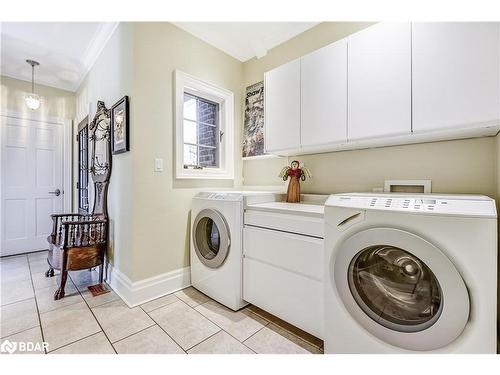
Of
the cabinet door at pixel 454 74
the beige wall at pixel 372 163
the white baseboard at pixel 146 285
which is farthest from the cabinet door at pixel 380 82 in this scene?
the white baseboard at pixel 146 285

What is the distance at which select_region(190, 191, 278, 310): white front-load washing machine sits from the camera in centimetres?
173

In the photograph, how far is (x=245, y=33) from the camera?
227 cm

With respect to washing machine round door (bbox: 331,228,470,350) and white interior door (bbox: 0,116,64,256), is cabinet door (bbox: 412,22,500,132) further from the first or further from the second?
white interior door (bbox: 0,116,64,256)

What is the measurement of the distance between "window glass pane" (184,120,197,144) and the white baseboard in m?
1.30

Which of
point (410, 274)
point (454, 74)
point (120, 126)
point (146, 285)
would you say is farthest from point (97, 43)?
point (410, 274)

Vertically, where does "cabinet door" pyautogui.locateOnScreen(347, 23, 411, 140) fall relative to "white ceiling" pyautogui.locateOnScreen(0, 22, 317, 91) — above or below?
below

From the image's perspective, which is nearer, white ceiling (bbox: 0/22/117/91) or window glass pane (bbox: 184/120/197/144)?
white ceiling (bbox: 0/22/117/91)

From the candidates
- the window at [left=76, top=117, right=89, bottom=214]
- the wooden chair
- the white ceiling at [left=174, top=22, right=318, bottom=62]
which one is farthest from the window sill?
the window at [left=76, top=117, right=89, bottom=214]

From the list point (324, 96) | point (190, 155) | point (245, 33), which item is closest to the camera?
point (324, 96)

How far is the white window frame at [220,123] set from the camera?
210 centimetres

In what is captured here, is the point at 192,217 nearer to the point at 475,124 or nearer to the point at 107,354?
the point at 107,354

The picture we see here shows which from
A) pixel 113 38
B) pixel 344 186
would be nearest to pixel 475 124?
pixel 344 186

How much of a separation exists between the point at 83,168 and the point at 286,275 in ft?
10.9

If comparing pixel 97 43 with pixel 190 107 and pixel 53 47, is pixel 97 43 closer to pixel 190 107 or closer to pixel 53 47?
pixel 53 47
